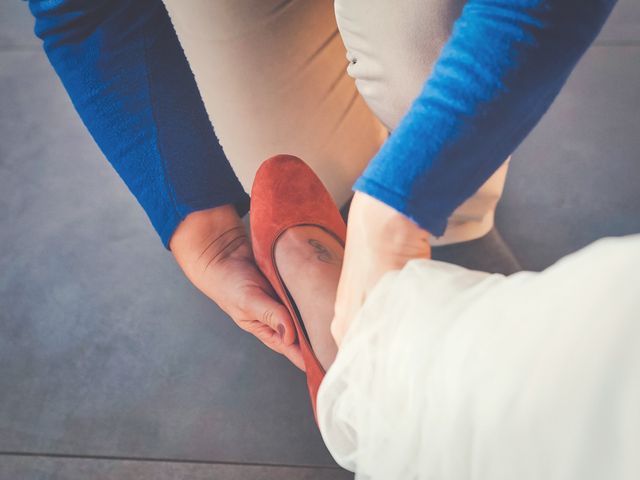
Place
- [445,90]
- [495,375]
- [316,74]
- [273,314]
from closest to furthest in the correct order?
1. [495,375]
2. [445,90]
3. [273,314]
4. [316,74]

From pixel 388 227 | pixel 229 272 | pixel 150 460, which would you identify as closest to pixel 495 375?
pixel 388 227

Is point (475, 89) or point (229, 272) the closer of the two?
point (475, 89)

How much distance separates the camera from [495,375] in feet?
1.38

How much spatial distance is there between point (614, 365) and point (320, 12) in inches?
29.9

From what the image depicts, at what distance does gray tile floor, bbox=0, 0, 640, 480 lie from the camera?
0.90 m

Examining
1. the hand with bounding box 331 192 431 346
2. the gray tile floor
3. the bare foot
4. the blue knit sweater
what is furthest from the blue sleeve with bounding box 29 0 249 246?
the hand with bounding box 331 192 431 346

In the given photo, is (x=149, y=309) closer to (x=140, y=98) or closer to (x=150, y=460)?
(x=150, y=460)

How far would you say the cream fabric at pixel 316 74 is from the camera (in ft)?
2.54

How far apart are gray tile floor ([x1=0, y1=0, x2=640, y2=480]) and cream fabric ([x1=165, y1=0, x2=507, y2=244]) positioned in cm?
22

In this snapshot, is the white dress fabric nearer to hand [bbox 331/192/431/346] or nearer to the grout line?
hand [bbox 331/192/431/346]

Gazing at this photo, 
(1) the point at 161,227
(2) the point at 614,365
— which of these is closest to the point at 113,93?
(1) the point at 161,227

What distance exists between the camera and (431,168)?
0.53m

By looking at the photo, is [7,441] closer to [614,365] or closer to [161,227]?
[161,227]

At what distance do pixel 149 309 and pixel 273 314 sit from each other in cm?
35
